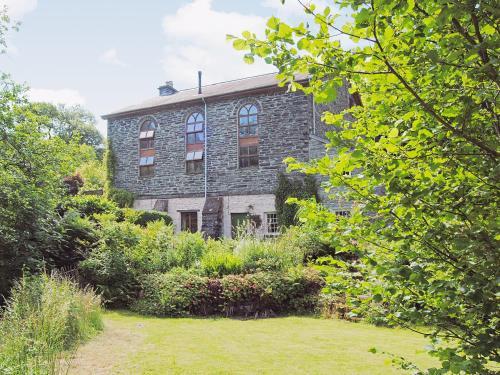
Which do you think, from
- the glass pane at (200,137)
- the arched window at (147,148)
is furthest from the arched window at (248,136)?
the arched window at (147,148)

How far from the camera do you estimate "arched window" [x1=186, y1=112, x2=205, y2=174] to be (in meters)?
22.4

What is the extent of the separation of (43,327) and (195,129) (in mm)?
17975

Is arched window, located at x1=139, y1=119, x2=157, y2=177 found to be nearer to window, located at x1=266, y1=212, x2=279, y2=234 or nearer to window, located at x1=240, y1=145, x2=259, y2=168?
window, located at x1=240, y1=145, x2=259, y2=168

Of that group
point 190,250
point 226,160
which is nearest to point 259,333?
point 190,250

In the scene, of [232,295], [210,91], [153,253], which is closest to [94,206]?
[153,253]

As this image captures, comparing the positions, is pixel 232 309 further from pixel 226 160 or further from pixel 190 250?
pixel 226 160

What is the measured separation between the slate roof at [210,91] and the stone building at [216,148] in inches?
3.4

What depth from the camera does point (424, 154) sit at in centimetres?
202

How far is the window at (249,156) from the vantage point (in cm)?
2075

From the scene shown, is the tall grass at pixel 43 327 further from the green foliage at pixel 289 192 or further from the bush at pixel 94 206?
the green foliage at pixel 289 192

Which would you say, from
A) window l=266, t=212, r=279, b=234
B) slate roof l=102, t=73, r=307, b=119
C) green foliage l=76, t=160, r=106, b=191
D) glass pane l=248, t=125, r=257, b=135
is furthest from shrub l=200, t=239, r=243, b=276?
green foliage l=76, t=160, r=106, b=191

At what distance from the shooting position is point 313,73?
197 centimetres

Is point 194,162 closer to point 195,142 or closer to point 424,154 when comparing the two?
point 195,142

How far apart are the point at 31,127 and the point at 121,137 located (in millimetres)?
18506
